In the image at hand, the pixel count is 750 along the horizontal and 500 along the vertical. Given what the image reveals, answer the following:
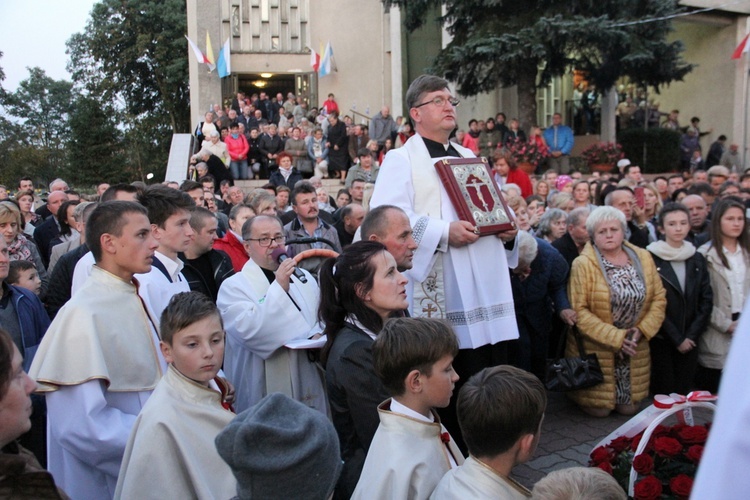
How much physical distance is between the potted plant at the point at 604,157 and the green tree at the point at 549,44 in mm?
2102

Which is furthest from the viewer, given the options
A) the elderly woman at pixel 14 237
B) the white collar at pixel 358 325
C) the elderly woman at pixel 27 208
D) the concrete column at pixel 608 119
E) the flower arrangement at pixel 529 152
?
the concrete column at pixel 608 119

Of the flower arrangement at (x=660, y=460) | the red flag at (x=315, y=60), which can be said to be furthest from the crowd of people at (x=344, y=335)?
the red flag at (x=315, y=60)

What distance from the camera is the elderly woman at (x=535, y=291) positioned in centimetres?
579

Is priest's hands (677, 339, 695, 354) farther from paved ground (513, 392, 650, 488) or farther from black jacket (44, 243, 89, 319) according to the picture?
black jacket (44, 243, 89, 319)

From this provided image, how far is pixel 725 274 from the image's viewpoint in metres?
5.79

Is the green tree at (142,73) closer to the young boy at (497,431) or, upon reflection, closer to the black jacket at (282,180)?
the black jacket at (282,180)

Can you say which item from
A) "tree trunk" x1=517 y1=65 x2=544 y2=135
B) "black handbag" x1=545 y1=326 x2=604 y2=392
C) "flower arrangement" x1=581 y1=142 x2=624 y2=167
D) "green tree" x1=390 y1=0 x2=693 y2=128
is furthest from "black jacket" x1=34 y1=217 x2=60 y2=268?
"tree trunk" x1=517 y1=65 x2=544 y2=135

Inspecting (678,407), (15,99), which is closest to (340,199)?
(678,407)

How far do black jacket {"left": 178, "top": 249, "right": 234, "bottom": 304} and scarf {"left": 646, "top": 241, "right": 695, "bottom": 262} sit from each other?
358cm

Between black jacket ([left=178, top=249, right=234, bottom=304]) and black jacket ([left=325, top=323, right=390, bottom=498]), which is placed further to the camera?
black jacket ([left=178, top=249, right=234, bottom=304])

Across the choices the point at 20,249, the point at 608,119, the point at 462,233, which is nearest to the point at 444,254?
the point at 462,233

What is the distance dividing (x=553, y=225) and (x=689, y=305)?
155cm

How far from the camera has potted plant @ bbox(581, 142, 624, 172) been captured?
16.5m

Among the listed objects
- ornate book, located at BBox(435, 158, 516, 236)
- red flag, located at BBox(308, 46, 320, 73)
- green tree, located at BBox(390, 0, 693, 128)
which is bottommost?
ornate book, located at BBox(435, 158, 516, 236)
